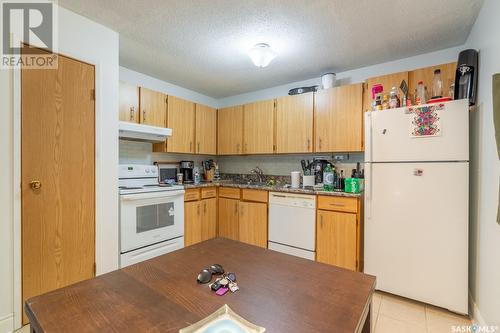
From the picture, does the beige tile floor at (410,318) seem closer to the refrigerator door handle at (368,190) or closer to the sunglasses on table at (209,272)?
the refrigerator door handle at (368,190)

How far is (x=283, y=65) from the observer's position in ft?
9.01

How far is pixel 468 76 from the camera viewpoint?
1.81 metres

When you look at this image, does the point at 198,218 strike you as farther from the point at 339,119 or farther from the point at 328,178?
the point at 339,119

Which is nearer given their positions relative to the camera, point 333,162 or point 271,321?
point 271,321

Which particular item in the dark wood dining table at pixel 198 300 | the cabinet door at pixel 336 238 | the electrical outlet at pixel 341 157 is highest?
the electrical outlet at pixel 341 157

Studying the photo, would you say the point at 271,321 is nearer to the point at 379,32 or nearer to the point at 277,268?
the point at 277,268

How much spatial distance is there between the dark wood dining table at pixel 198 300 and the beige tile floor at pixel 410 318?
102 centimetres

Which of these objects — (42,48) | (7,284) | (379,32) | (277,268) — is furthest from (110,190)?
(379,32)

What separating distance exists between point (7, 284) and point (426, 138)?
10.7 ft

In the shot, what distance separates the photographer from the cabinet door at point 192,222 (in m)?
2.88

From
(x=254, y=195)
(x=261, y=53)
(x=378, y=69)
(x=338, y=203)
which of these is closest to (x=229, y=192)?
(x=254, y=195)

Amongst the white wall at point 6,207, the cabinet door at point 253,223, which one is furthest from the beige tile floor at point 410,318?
the white wall at point 6,207

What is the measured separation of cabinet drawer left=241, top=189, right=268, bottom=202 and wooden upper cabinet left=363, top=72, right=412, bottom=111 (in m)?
1.49

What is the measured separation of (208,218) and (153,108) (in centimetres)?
157
